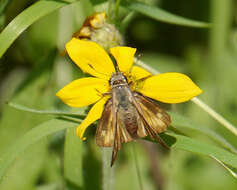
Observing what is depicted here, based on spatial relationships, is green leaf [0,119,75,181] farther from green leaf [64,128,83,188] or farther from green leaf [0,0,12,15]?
green leaf [0,0,12,15]

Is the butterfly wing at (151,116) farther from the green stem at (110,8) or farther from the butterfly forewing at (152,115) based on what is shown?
the green stem at (110,8)

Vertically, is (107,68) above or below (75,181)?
above

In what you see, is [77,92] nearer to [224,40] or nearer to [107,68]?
[107,68]

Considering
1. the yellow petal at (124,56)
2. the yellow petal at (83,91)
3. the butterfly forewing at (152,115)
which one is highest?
the yellow petal at (124,56)

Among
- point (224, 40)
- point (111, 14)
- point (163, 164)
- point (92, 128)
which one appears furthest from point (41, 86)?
point (224, 40)

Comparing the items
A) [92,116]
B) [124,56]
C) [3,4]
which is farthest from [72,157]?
[3,4]

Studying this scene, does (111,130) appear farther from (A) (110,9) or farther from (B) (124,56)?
(A) (110,9)

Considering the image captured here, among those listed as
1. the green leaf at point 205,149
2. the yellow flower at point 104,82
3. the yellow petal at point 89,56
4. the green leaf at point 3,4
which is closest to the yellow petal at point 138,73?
the yellow flower at point 104,82
